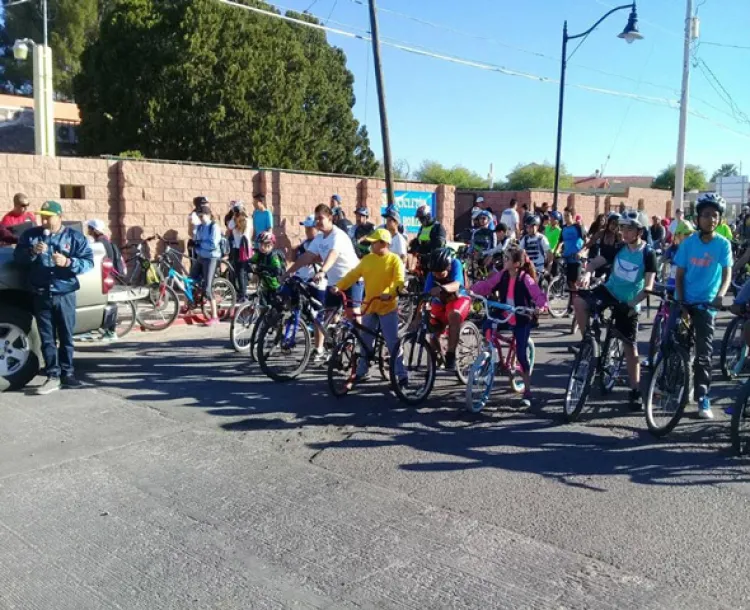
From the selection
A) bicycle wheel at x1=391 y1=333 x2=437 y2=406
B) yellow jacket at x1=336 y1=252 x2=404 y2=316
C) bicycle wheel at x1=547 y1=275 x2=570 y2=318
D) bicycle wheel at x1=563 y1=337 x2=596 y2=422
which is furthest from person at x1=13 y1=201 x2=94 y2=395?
bicycle wheel at x1=547 y1=275 x2=570 y2=318

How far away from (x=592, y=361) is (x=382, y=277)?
231cm

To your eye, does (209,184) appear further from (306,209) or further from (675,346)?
(675,346)

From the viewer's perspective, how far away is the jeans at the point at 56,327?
742 centimetres

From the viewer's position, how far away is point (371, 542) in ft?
13.9

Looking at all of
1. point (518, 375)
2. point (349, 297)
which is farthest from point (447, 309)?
point (349, 297)

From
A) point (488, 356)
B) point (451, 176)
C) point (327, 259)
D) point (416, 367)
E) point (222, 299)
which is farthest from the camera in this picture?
point (451, 176)

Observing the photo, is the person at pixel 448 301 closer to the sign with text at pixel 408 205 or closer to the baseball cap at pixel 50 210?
the baseball cap at pixel 50 210

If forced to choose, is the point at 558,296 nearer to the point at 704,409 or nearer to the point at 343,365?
the point at 704,409

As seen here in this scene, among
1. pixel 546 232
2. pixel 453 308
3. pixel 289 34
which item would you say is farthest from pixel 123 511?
pixel 289 34

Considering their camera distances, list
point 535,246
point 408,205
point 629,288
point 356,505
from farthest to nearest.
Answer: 1. point 408,205
2. point 535,246
3. point 629,288
4. point 356,505

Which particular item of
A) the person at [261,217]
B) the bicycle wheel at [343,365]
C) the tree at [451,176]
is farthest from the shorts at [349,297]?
the tree at [451,176]

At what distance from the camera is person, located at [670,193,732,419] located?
22.0 feet

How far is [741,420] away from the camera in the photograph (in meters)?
5.90

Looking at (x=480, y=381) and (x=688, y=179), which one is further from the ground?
(x=688, y=179)
